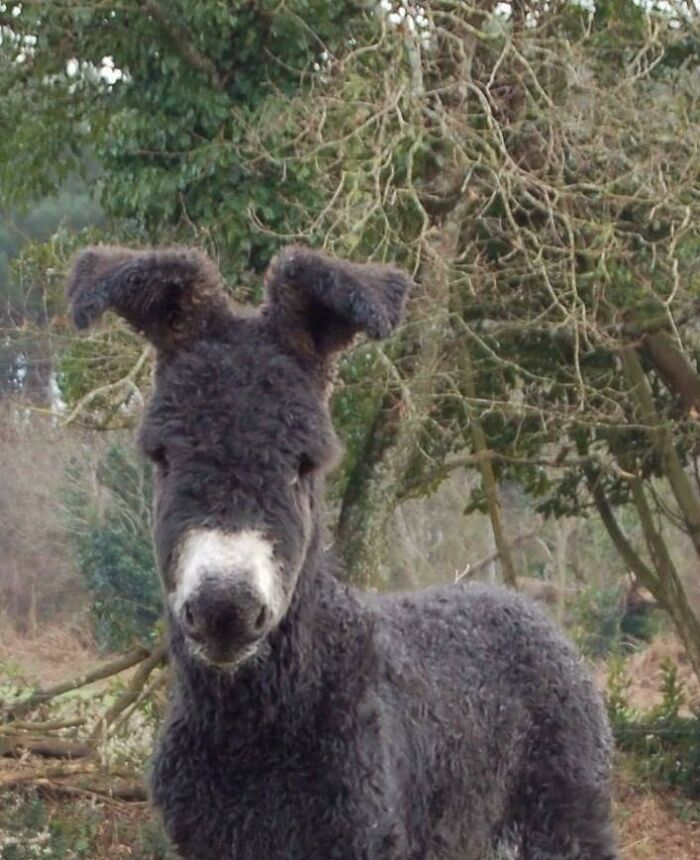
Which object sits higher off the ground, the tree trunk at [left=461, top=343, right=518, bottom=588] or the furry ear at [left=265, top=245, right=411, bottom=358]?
the tree trunk at [left=461, top=343, right=518, bottom=588]

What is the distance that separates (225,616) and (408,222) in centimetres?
647

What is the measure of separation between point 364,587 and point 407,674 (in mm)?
4953

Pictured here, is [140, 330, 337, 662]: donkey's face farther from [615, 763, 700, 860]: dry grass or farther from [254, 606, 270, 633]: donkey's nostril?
[615, 763, 700, 860]: dry grass

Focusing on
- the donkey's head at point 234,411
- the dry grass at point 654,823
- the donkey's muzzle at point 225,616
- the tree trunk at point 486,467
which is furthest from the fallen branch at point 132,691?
the donkey's muzzle at point 225,616

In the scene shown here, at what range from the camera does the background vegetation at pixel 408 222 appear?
8672 millimetres

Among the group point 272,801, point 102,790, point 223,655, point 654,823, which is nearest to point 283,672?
point 272,801

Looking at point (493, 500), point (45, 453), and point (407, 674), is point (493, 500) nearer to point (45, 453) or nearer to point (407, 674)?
point (407, 674)

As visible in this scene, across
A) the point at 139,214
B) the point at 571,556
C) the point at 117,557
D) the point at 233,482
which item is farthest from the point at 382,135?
the point at 571,556

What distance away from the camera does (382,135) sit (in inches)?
341

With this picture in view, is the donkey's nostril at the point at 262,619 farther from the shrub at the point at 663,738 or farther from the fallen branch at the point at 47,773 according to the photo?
the shrub at the point at 663,738

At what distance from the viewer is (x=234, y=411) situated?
3.65 m

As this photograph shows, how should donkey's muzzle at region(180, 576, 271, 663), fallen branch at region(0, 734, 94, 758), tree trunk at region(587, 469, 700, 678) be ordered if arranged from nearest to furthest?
donkey's muzzle at region(180, 576, 271, 663), fallen branch at region(0, 734, 94, 758), tree trunk at region(587, 469, 700, 678)

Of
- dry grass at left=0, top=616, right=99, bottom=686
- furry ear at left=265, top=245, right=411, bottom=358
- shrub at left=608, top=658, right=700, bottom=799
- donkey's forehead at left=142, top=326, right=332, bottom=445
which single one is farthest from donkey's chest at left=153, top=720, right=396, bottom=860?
dry grass at left=0, top=616, right=99, bottom=686

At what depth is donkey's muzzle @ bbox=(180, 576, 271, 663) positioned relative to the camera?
10.9 feet
